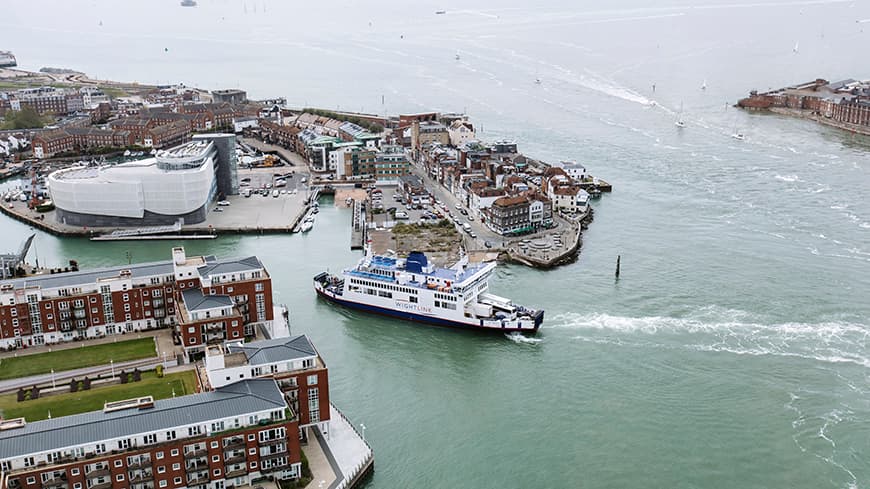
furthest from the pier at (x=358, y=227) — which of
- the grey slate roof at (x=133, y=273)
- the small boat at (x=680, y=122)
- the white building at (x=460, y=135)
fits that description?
the small boat at (x=680, y=122)

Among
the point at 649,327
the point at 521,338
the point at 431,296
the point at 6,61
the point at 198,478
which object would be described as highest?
the point at 6,61

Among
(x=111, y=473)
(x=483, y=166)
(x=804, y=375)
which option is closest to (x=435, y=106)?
(x=483, y=166)

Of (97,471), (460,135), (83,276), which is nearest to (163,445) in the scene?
(97,471)

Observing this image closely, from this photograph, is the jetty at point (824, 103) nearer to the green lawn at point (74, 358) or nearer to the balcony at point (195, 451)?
the green lawn at point (74, 358)

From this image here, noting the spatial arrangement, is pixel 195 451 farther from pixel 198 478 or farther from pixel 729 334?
pixel 729 334

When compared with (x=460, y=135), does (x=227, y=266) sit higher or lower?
lower

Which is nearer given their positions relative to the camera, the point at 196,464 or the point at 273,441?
the point at 196,464

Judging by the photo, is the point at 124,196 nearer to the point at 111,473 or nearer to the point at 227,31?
the point at 111,473
